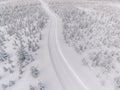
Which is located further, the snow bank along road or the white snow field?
the white snow field

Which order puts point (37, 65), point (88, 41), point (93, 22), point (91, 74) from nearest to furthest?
point (91, 74)
point (37, 65)
point (88, 41)
point (93, 22)

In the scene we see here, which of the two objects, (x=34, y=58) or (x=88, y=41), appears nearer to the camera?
(x=34, y=58)

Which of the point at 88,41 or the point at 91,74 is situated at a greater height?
the point at 88,41

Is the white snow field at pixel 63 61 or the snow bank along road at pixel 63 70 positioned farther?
the white snow field at pixel 63 61

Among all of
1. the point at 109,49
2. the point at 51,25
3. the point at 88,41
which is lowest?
the point at 109,49

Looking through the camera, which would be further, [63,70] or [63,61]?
[63,61]

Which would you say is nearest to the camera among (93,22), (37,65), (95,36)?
(37,65)

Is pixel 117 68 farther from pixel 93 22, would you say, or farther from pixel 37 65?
pixel 93 22

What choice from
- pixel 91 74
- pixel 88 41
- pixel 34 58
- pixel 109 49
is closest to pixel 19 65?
pixel 34 58

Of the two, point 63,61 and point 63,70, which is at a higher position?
point 63,61

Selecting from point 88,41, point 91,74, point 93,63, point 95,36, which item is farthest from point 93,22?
point 91,74
